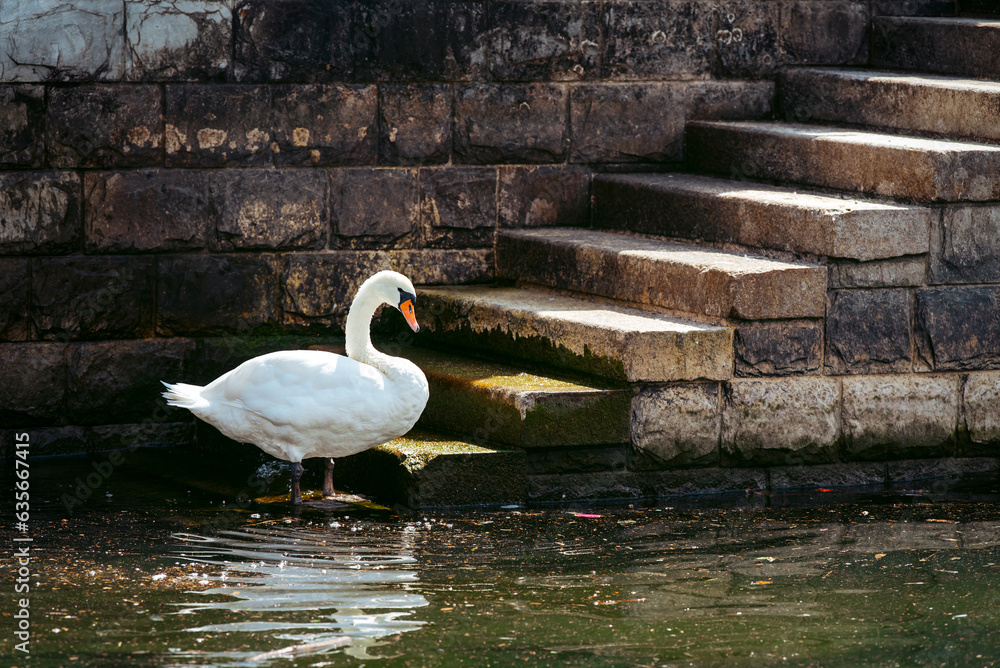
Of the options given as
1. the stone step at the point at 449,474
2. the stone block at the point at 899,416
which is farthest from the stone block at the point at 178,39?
the stone block at the point at 899,416

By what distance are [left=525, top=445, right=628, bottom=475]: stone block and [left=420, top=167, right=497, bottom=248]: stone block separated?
2251mm

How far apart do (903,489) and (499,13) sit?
11.7ft

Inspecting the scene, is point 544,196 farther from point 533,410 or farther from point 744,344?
point 533,410

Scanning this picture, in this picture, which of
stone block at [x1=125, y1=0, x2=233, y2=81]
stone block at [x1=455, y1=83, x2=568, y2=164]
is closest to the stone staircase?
stone block at [x1=455, y1=83, x2=568, y2=164]

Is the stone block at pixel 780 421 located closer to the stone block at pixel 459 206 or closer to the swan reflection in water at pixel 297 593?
the swan reflection in water at pixel 297 593

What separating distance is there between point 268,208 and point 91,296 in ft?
3.57

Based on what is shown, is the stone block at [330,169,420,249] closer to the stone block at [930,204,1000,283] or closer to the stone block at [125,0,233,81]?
the stone block at [125,0,233,81]

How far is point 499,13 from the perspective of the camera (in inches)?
324

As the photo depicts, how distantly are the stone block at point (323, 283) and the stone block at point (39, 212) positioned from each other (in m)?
1.21

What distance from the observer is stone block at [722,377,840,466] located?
677cm

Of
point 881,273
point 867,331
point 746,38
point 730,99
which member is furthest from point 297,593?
point 746,38

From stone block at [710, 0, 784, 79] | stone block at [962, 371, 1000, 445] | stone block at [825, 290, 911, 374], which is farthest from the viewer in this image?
stone block at [710, 0, 784, 79]

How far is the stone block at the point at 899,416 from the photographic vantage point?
6.94 m

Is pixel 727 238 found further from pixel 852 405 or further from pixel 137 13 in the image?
pixel 137 13
